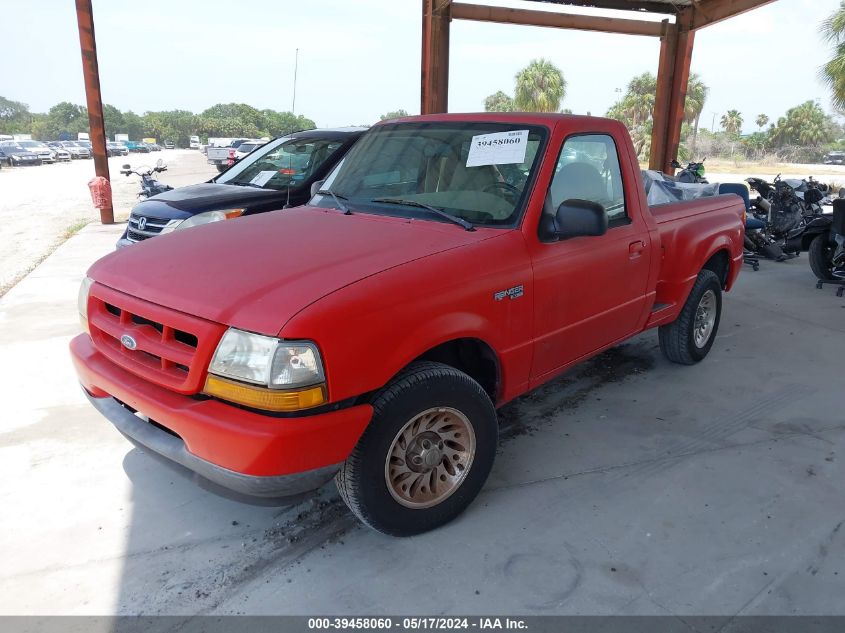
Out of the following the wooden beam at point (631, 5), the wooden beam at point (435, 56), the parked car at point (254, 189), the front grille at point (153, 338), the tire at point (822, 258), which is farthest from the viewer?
the wooden beam at point (631, 5)

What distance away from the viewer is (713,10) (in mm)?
11320

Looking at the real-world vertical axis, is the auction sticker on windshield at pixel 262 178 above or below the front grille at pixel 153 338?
above

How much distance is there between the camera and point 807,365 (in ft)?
16.5

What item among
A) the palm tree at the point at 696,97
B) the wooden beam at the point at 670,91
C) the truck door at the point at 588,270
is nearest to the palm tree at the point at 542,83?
the palm tree at the point at 696,97

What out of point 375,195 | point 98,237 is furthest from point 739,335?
point 98,237

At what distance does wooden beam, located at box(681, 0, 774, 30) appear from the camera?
10409 mm

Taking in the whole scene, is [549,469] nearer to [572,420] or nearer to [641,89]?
[572,420]

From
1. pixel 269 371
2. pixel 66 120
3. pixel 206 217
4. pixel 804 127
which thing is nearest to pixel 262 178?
pixel 206 217

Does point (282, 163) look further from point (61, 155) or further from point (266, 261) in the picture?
point (61, 155)

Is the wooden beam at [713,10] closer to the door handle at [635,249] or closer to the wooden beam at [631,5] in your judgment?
the wooden beam at [631,5]

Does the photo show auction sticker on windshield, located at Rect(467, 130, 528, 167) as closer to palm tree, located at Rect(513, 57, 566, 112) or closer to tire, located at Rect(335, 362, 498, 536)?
tire, located at Rect(335, 362, 498, 536)

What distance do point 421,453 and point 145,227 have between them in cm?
465

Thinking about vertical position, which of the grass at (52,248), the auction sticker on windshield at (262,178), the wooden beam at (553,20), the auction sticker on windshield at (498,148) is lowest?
the grass at (52,248)

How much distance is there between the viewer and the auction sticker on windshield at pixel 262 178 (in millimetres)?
6662
